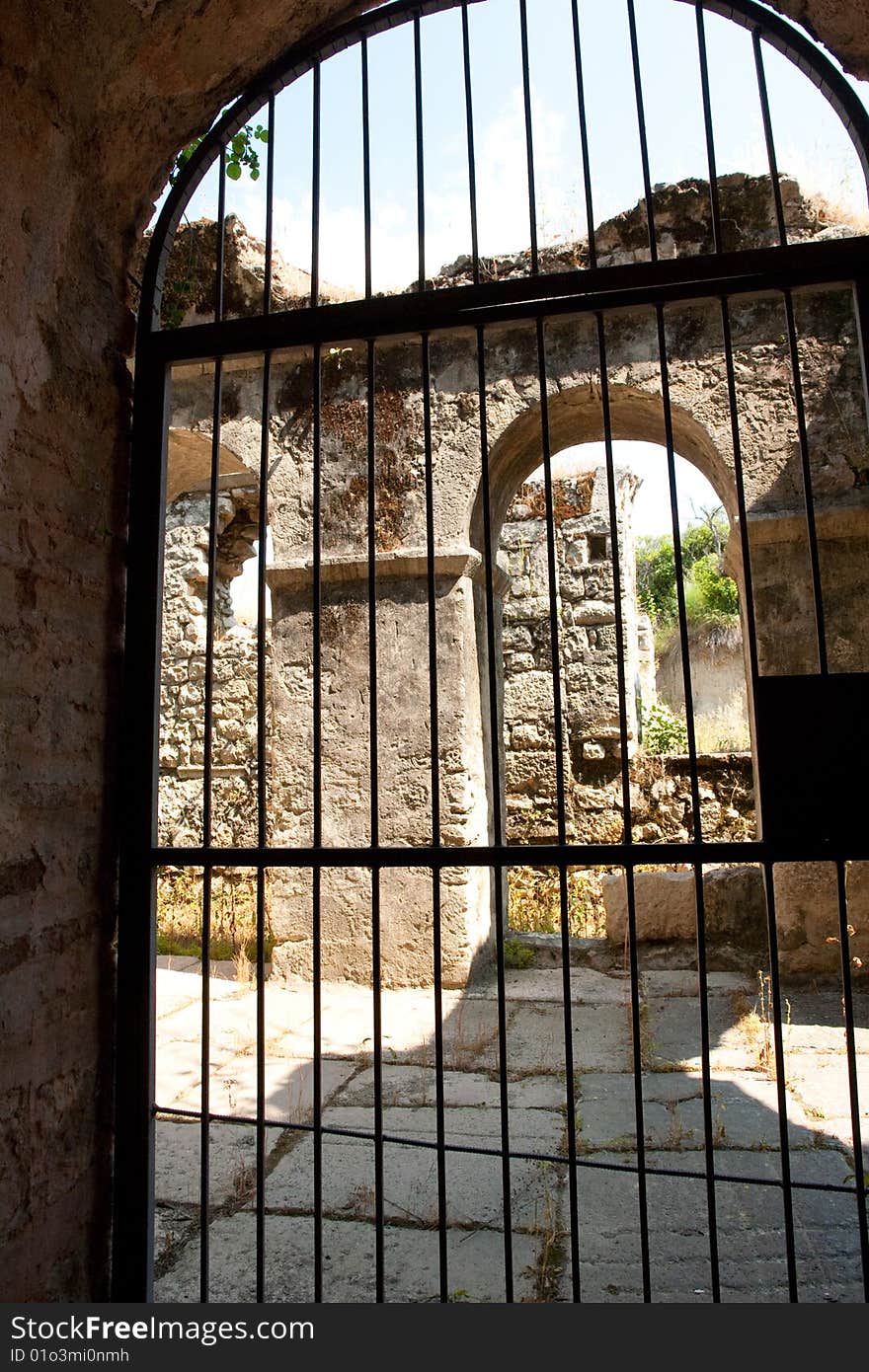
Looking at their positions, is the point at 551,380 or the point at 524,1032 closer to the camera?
the point at 524,1032

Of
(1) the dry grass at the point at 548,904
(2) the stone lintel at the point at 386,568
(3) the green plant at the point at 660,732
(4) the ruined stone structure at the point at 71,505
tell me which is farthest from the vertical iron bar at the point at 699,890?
(3) the green plant at the point at 660,732

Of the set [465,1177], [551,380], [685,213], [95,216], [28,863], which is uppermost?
[685,213]

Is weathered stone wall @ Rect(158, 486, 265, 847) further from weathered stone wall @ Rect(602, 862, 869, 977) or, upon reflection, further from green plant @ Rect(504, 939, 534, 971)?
weathered stone wall @ Rect(602, 862, 869, 977)

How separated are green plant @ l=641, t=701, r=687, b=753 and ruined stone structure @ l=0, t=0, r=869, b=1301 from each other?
28.2 ft

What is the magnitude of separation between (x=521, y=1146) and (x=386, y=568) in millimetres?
3670

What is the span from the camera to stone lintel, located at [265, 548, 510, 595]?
5.95 metres

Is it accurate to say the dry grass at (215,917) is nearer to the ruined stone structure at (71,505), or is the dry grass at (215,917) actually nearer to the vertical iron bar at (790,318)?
the ruined stone structure at (71,505)

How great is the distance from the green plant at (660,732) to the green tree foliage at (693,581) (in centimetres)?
1076

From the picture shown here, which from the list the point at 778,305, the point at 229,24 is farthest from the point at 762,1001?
the point at 229,24

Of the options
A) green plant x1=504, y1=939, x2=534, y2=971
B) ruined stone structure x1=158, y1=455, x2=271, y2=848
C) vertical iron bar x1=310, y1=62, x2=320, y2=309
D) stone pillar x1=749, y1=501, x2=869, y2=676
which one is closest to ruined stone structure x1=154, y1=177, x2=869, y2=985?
stone pillar x1=749, y1=501, x2=869, y2=676

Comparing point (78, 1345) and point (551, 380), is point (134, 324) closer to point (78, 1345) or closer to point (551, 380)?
Answer: point (78, 1345)

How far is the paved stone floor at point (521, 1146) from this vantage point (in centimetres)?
254

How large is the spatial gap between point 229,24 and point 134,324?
28.4 inches

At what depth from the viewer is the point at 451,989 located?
5691mm
